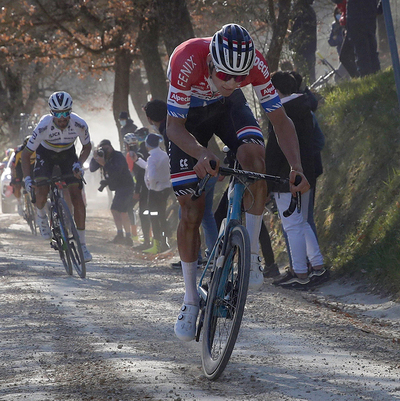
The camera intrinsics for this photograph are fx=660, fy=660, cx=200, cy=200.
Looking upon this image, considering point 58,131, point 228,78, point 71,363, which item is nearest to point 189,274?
point 71,363

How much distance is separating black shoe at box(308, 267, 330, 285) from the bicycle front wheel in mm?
3654

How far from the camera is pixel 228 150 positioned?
496 centimetres

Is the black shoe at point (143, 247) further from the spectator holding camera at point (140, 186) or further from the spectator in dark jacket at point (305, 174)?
the spectator in dark jacket at point (305, 174)

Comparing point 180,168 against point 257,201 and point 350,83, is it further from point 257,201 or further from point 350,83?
point 350,83

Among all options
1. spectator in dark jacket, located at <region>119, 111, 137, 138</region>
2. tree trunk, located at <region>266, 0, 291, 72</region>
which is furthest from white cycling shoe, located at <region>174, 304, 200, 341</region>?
spectator in dark jacket, located at <region>119, 111, 137, 138</region>

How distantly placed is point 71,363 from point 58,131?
526 centimetres

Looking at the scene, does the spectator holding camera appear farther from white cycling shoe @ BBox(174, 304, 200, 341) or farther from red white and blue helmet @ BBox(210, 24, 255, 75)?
red white and blue helmet @ BBox(210, 24, 255, 75)

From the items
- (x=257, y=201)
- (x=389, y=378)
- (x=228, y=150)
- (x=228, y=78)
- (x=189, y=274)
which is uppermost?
(x=228, y=78)

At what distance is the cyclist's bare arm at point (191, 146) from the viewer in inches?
152

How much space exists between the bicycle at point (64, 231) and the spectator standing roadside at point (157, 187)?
8.92ft

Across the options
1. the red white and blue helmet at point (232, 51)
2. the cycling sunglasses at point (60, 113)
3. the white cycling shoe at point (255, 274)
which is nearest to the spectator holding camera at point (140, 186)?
the cycling sunglasses at point (60, 113)

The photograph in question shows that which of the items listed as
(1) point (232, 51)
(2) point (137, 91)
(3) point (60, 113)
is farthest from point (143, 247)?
(2) point (137, 91)

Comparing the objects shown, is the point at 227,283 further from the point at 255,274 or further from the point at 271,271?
the point at 271,271

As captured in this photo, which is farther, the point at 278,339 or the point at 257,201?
the point at 278,339
